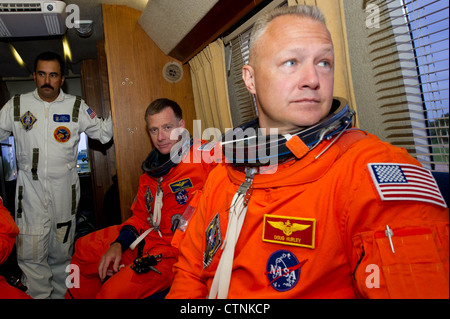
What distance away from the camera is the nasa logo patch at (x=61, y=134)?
2.90 metres

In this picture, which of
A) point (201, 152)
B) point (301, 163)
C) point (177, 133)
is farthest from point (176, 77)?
point (301, 163)

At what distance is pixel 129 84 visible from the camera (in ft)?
10.8

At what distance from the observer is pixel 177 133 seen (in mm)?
2350

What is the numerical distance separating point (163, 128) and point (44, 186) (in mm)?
1487

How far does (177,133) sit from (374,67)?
1534 mm

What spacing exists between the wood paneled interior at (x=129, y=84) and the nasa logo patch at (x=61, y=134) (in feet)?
1.63

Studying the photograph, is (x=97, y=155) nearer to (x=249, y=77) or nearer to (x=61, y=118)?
(x=61, y=118)

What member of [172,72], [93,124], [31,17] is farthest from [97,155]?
[31,17]

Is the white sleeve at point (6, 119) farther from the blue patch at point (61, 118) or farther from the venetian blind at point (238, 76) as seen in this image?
the venetian blind at point (238, 76)

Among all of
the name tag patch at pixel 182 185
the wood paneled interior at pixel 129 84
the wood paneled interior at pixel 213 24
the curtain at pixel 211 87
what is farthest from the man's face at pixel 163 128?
the wood paneled interior at pixel 129 84

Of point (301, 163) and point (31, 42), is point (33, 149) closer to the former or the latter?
point (31, 42)

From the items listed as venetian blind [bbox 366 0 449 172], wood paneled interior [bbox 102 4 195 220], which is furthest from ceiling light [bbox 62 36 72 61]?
venetian blind [bbox 366 0 449 172]

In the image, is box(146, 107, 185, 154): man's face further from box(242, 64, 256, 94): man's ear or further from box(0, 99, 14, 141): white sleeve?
box(0, 99, 14, 141): white sleeve

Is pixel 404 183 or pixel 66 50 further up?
pixel 66 50
